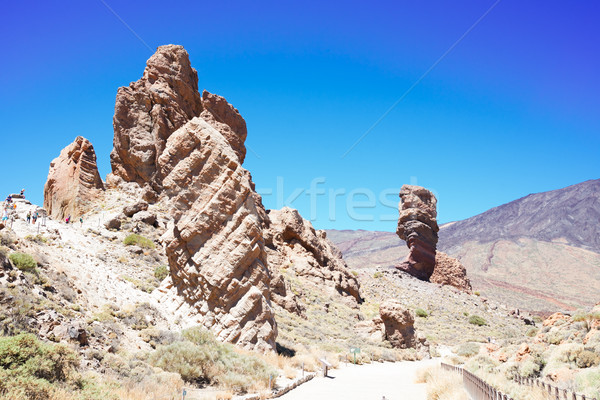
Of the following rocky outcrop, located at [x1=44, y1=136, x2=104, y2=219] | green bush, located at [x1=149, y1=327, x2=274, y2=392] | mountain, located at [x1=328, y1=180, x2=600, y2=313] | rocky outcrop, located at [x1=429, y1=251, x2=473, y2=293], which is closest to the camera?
green bush, located at [x1=149, y1=327, x2=274, y2=392]

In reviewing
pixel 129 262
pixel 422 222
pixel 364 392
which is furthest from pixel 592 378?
pixel 422 222

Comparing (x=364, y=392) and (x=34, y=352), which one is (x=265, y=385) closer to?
(x=364, y=392)

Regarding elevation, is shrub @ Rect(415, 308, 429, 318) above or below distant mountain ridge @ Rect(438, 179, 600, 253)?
below

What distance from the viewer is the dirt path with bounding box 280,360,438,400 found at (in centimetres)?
1243

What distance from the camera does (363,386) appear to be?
14.5m

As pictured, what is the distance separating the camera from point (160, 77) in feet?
132

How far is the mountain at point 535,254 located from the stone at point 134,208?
54.1 metres

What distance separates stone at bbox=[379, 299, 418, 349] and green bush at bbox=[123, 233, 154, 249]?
14568mm

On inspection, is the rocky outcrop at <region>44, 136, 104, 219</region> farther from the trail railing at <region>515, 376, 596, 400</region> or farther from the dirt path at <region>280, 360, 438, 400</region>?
the trail railing at <region>515, 376, 596, 400</region>

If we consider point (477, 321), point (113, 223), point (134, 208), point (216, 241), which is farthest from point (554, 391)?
point (477, 321)

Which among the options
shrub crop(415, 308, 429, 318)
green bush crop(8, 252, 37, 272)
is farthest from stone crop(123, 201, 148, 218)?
shrub crop(415, 308, 429, 318)

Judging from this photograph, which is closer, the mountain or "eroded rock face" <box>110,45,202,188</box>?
"eroded rock face" <box>110,45,202,188</box>

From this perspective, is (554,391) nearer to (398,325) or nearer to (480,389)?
(480,389)

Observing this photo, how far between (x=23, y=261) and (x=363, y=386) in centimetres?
1136
